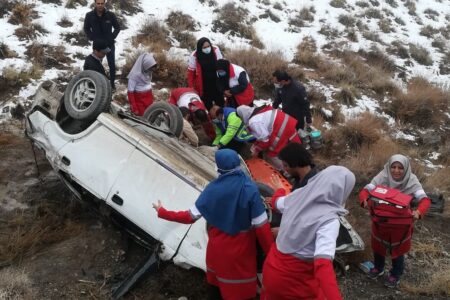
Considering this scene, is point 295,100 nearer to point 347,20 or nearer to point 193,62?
point 193,62

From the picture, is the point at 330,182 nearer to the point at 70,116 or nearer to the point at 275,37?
the point at 70,116

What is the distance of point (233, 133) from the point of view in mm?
6125

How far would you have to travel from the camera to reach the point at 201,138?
7672 millimetres

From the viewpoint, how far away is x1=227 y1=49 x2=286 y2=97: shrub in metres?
10.4

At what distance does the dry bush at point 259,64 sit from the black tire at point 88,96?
549 cm

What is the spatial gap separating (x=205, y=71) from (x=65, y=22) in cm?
456

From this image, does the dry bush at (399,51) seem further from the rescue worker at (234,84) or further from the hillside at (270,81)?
the rescue worker at (234,84)

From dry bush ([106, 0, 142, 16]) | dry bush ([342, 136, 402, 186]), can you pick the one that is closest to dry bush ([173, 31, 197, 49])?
dry bush ([106, 0, 142, 16])

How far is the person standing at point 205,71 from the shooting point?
7.46 m

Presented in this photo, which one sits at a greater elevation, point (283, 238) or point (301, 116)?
point (283, 238)

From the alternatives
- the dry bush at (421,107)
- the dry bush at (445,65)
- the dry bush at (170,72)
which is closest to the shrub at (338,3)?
the dry bush at (445,65)

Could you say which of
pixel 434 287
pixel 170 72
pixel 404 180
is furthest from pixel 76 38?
pixel 434 287

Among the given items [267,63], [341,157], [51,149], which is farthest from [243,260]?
[267,63]

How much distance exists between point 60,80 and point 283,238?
670 centimetres
